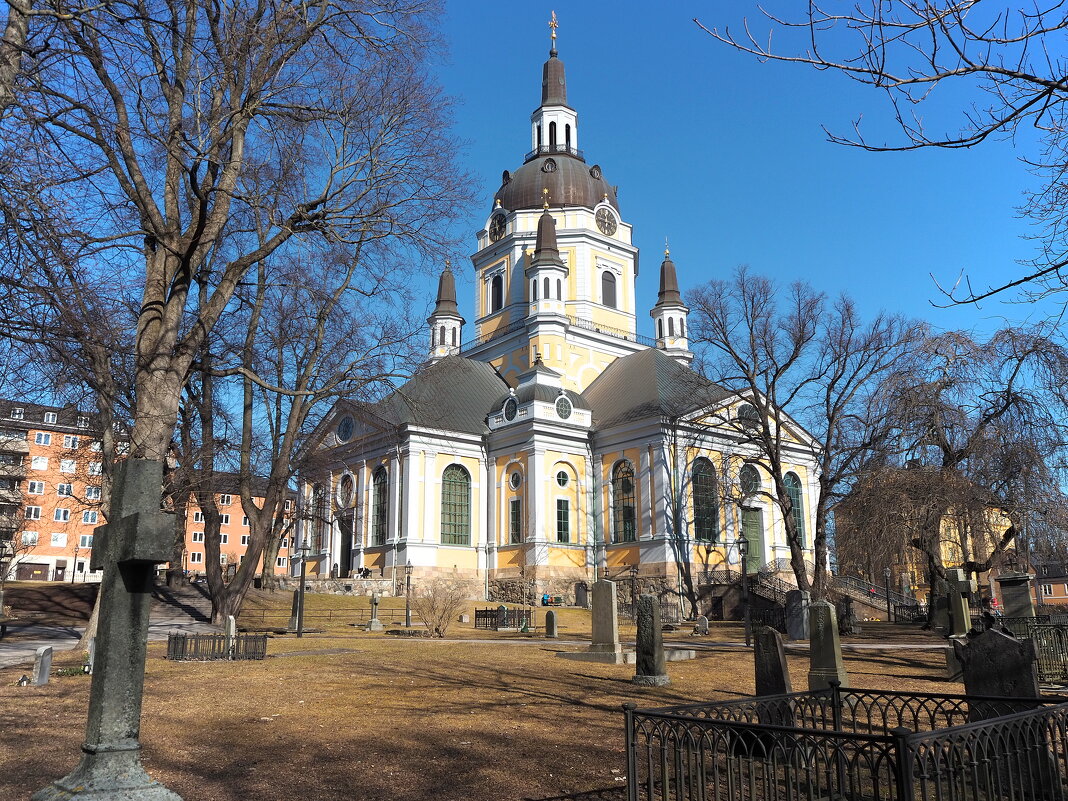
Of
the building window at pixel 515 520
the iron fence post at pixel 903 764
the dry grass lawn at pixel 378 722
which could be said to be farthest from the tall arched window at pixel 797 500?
the iron fence post at pixel 903 764

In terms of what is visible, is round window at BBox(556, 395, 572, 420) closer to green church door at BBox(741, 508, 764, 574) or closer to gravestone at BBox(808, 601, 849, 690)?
green church door at BBox(741, 508, 764, 574)

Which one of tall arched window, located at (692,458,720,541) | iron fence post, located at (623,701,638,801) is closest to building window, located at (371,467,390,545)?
tall arched window, located at (692,458,720,541)

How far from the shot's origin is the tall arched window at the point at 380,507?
41219 mm

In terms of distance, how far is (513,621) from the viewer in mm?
29125

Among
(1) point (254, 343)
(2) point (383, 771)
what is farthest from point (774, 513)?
(2) point (383, 771)

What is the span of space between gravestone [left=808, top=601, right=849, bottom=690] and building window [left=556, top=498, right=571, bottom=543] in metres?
27.6

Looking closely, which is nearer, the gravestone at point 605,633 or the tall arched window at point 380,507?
the gravestone at point 605,633

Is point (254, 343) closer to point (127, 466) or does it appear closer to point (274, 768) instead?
point (274, 768)

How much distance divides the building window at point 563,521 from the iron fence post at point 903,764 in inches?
1417

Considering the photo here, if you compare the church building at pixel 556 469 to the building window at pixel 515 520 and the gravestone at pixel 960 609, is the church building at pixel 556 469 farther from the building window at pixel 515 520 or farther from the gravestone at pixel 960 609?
the gravestone at pixel 960 609

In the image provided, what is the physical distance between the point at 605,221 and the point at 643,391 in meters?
13.7


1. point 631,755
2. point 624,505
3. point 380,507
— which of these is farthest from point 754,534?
point 631,755

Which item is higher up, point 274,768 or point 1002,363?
point 1002,363

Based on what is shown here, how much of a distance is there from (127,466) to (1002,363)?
714 inches
